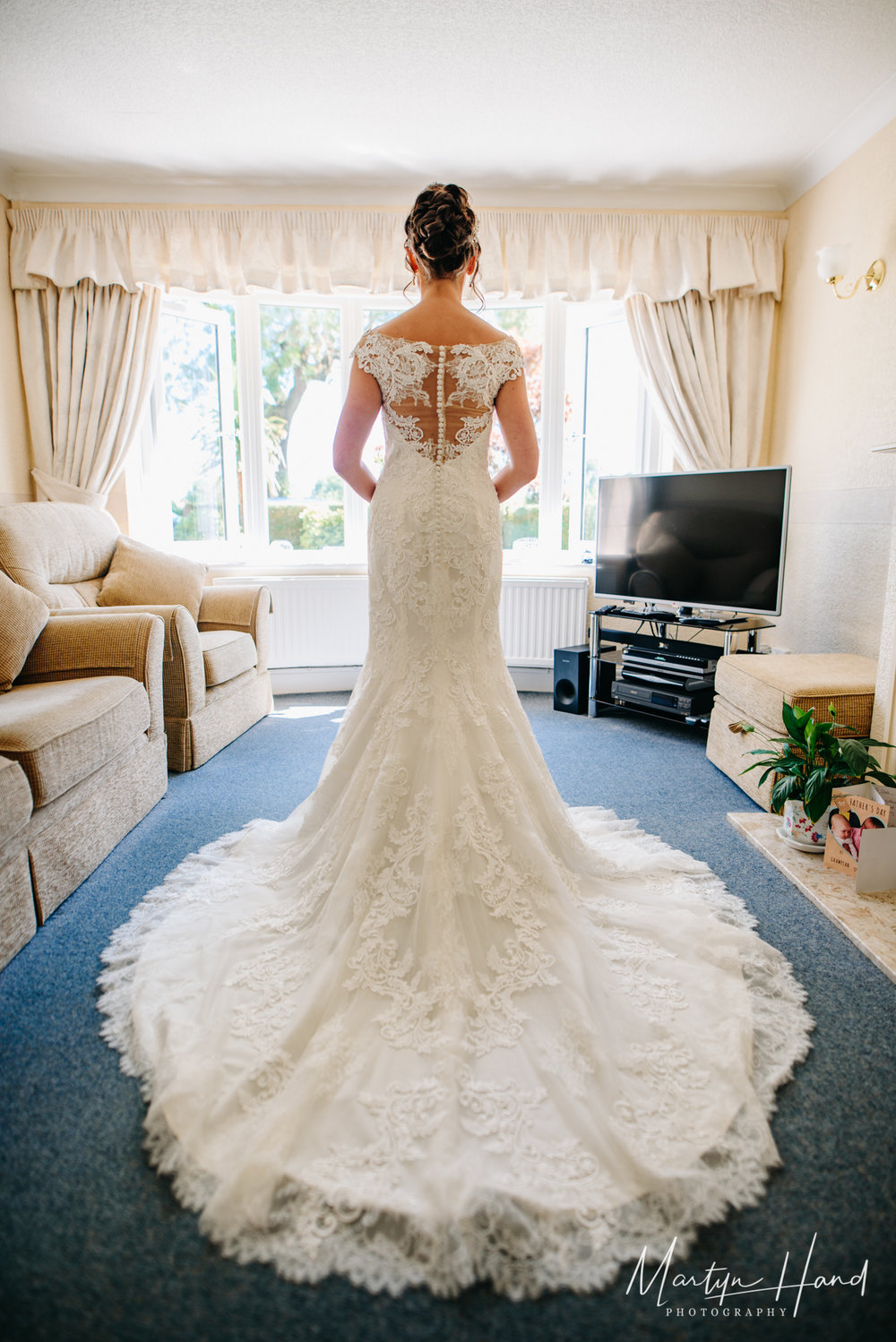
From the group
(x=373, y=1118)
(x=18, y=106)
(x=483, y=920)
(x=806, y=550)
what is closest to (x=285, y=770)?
(x=483, y=920)

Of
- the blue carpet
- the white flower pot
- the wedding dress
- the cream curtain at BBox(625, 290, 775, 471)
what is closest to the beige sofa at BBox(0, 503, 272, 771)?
the wedding dress

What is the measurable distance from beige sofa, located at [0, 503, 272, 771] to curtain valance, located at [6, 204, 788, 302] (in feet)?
4.96

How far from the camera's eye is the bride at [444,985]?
3.51 feet

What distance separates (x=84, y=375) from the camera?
166 inches

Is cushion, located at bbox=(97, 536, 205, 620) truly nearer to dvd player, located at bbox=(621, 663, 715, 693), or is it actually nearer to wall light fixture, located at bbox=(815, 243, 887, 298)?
dvd player, located at bbox=(621, 663, 715, 693)

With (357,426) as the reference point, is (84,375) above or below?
above

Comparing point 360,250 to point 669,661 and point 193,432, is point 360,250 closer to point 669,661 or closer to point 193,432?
point 193,432

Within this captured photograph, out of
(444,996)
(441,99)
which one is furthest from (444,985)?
(441,99)

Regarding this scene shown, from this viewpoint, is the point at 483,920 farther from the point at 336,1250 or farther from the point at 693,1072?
the point at 336,1250

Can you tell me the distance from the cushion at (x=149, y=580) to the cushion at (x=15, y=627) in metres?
1.12

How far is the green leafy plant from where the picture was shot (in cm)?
220

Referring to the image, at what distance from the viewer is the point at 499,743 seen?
5.71 ft

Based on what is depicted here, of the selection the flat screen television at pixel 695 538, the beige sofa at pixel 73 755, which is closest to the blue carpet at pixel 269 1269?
the beige sofa at pixel 73 755

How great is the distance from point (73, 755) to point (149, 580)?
1754mm
